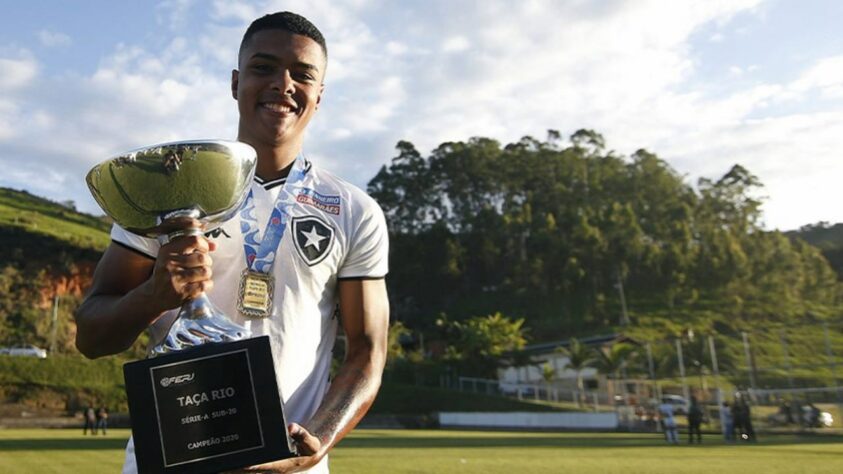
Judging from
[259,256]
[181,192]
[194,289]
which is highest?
[181,192]

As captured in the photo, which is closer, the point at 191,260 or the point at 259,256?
the point at 191,260

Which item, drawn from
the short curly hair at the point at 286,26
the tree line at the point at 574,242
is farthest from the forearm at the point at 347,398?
the tree line at the point at 574,242

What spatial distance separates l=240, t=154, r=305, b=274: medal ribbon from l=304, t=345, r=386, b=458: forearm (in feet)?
1.34

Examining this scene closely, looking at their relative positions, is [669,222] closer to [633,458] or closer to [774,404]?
[774,404]

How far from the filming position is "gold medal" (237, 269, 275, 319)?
2215mm

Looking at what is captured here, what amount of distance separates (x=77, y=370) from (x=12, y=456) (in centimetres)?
2970

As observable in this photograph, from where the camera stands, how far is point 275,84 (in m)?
2.37

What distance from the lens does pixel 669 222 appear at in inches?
3265

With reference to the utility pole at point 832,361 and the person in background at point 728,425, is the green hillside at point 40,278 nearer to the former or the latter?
the person in background at point 728,425

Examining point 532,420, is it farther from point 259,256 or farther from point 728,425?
point 259,256

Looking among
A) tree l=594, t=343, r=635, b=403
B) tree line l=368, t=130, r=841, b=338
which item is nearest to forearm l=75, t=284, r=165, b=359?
tree l=594, t=343, r=635, b=403

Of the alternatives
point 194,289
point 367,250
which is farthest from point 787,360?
point 194,289

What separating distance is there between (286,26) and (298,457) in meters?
1.36

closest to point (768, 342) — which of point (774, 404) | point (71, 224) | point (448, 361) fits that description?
point (774, 404)
